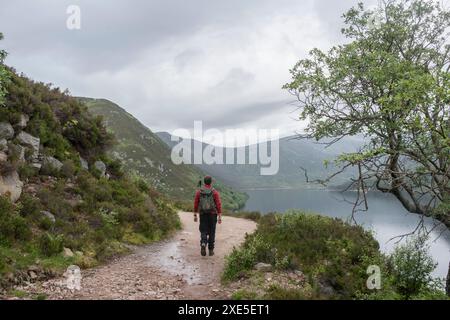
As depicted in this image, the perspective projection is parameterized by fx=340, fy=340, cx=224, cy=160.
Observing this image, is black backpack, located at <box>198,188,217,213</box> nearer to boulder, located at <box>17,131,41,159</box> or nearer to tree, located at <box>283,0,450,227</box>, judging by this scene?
tree, located at <box>283,0,450,227</box>

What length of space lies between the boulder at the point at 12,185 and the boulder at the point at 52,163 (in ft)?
7.68

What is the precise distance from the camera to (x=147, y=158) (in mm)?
140625

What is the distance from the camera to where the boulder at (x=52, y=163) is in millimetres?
15008

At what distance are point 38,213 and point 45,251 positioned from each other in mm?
2220

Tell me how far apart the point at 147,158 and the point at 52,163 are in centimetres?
12761

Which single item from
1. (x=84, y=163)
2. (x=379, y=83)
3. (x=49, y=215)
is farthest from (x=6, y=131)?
(x=379, y=83)

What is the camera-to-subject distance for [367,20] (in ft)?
43.7

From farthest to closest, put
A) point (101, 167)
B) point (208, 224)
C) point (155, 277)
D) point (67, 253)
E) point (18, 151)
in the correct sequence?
point (101, 167) → point (18, 151) → point (208, 224) → point (67, 253) → point (155, 277)

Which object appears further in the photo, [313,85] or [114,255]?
[313,85]

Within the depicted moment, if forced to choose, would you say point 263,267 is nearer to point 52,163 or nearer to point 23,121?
point 52,163

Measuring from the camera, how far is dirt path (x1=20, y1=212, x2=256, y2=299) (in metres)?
8.41

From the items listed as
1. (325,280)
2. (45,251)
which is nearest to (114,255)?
(45,251)

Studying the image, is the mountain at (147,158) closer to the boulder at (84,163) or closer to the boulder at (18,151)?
the boulder at (84,163)

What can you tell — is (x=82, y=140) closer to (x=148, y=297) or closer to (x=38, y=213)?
(x=38, y=213)
